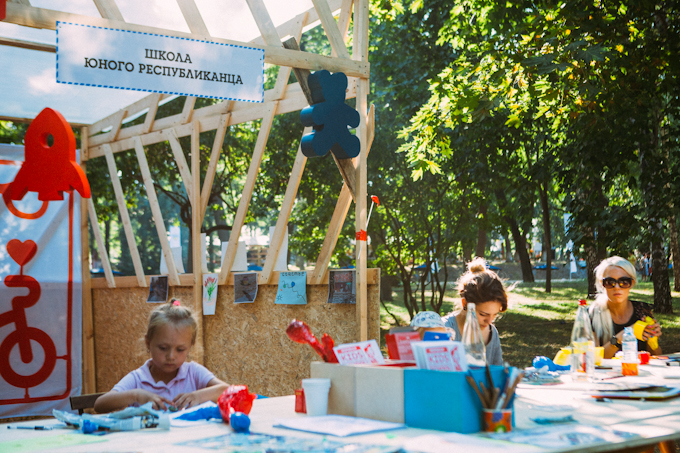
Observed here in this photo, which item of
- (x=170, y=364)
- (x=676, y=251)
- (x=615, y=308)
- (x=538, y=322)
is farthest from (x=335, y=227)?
(x=676, y=251)

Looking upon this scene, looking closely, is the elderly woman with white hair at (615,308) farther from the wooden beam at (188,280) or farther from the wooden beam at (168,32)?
the wooden beam at (168,32)

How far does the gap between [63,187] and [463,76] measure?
15.2ft

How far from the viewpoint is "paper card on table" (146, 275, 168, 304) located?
6.64m

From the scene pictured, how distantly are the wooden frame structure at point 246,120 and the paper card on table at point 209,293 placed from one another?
7cm

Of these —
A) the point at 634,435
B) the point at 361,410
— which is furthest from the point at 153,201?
the point at 634,435

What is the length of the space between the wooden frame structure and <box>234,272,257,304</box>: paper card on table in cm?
14

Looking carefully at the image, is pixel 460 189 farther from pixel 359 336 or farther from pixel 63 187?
pixel 63 187

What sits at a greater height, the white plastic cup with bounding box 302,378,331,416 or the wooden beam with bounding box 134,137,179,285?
the wooden beam with bounding box 134,137,179,285

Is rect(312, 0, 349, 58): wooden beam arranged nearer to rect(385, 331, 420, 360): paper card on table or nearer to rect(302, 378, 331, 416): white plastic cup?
rect(385, 331, 420, 360): paper card on table

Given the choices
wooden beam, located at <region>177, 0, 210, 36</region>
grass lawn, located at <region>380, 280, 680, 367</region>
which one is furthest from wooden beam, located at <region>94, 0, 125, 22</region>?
grass lawn, located at <region>380, 280, 680, 367</region>

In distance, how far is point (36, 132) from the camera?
4508mm

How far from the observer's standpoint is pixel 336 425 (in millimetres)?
2014

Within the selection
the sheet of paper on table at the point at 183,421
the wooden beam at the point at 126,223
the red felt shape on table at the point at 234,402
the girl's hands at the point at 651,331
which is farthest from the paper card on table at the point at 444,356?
the wooden beam at the point at 126,223

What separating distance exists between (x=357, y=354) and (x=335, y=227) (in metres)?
2.82
